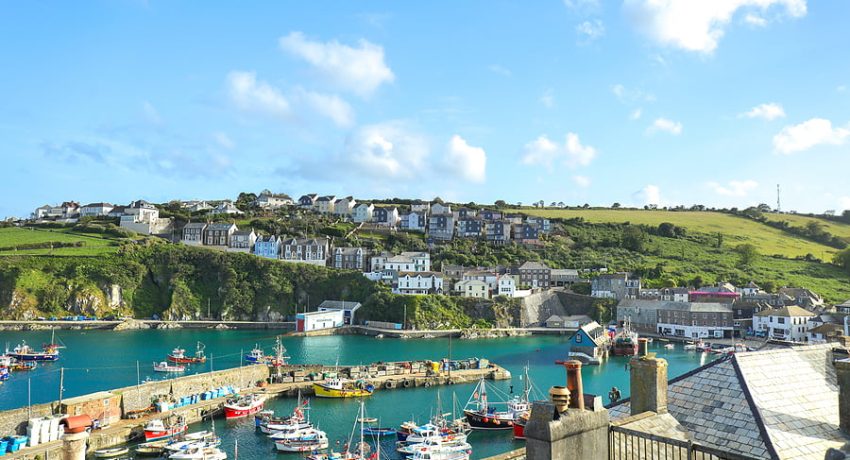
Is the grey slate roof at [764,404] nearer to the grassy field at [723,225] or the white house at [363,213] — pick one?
the white house at [363,213]

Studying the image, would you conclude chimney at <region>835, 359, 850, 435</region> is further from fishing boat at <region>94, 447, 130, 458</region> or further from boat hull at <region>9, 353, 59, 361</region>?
boat hull at <region>9, 353, 59, 361</region>

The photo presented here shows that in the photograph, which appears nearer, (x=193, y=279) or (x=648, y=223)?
(x=193, y=279)

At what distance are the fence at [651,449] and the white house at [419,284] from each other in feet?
256

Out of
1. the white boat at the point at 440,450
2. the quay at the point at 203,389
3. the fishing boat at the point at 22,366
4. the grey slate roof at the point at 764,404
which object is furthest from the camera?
the fishing boat at the point at 22,366

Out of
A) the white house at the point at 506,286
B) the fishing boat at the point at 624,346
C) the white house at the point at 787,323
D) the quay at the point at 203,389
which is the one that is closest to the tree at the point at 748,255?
the white house at the point at 787,323

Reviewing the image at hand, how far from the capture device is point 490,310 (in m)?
81.0

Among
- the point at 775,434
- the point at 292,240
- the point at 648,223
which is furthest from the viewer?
the point at 648,223

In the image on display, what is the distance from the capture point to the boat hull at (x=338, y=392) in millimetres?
40500

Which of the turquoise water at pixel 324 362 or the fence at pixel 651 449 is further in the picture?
the turquoise water at pixel 324 362

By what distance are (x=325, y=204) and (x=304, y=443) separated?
10719 centimetres

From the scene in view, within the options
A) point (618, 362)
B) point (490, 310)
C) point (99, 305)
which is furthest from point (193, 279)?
point (618, 362)

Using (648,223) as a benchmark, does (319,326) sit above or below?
below

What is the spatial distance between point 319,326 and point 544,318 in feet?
97.5

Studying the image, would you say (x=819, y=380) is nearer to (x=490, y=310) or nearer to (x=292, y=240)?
(x=490, y=310)
